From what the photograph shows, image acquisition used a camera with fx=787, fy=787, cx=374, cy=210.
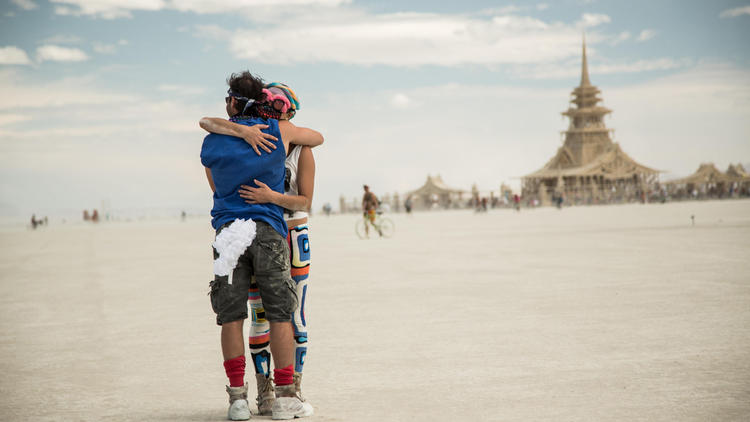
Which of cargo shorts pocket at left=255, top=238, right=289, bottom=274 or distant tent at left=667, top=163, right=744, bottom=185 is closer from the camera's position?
cargo shorts pocket at left=255, top=238, right=289, bottom=274

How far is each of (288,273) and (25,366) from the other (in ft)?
9.46

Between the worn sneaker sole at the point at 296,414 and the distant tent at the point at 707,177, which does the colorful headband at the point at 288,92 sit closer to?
the worn sneaker sole at the point at 296,414

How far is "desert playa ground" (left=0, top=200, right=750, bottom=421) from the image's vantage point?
14.5 feet

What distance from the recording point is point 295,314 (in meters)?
4.36

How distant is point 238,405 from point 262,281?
0.67m

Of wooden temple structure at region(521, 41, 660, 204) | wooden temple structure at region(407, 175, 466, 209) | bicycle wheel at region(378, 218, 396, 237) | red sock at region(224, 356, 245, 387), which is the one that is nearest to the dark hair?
red sock at region(224, 356, 245, 387)

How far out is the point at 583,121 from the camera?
311ft

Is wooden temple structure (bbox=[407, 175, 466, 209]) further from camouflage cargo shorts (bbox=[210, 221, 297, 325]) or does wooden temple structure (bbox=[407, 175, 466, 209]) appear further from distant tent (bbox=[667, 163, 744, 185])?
camouflage cargo shorts (bbox=[210, 221, 297, 325])

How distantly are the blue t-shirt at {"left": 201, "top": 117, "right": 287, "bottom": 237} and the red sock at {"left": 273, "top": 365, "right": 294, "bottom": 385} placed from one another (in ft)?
2.37

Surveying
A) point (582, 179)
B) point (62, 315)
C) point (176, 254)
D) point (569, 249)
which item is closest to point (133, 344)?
point (62, 315)

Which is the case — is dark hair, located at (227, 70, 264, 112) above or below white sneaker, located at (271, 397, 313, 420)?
above

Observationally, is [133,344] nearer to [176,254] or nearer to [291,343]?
[291,343]

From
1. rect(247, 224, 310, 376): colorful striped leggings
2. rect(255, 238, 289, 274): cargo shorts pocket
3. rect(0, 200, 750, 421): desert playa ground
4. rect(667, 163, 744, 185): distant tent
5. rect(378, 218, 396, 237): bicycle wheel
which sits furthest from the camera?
rect(667, 163, 744, 185): distant tent

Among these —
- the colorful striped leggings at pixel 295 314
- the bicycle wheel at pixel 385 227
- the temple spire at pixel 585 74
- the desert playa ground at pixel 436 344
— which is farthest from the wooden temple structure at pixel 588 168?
the colorful striped leggings at pixel 295 314
